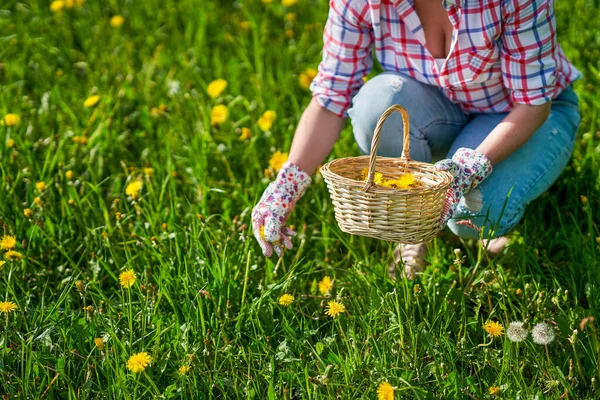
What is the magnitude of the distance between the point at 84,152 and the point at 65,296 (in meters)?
0.76

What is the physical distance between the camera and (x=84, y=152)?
2.29 metres

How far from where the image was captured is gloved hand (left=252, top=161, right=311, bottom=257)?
5.35ft

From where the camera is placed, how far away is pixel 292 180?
68.1 inches

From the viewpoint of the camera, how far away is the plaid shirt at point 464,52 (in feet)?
5.51

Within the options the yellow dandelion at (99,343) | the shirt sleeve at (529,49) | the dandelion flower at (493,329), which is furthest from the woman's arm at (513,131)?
the yellow dandelion at (99,343)

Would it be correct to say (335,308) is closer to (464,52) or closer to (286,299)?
(286,299)

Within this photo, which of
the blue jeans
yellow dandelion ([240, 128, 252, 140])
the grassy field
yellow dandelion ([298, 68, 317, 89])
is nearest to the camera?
the grassy field

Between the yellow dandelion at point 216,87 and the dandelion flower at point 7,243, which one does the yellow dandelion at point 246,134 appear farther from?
the dandelion flower at point 7,243

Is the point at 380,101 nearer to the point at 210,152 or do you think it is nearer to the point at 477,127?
the point at 477,127

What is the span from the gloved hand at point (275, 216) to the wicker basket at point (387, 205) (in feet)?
0.48

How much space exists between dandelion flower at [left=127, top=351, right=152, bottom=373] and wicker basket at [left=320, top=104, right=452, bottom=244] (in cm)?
46

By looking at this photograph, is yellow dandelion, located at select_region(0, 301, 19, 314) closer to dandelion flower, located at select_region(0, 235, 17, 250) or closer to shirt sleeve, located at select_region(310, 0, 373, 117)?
dandelion flower, located at select_region(0, 235, 17, 250)

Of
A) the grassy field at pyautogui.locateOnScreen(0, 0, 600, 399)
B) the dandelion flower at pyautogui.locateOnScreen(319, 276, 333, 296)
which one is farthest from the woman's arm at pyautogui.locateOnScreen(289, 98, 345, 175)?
the dandelion flower at pyautogui.locateOnScreen(319, 276, 333, 296)

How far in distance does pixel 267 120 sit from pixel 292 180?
615 millimetres
